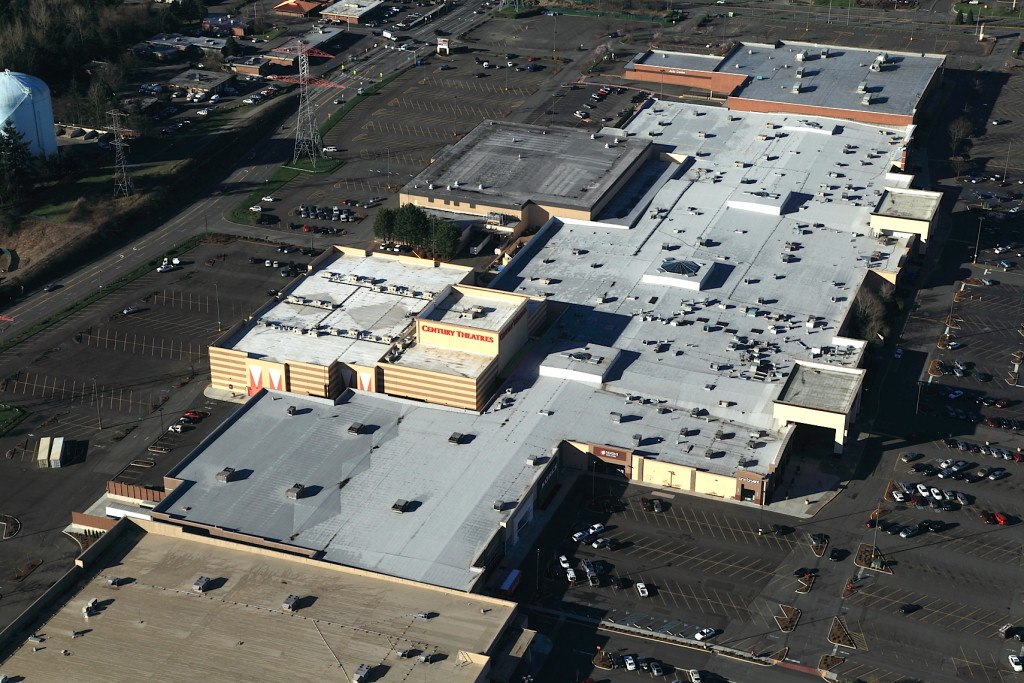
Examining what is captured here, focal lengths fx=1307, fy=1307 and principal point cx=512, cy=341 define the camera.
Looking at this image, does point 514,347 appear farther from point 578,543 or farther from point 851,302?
point 851,302

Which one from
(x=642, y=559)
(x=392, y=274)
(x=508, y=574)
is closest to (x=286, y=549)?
(x=508, y=574)

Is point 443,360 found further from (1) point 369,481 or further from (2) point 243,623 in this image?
(2) point 243,623

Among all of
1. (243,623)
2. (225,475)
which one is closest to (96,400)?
(225,475)

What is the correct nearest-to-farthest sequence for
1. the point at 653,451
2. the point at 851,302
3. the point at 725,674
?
1. the point at 725,674
2. the point at 653,451
3. the point at 851,302

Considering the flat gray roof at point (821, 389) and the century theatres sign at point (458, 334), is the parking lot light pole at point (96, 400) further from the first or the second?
the flat gray roof at point (821, 389)

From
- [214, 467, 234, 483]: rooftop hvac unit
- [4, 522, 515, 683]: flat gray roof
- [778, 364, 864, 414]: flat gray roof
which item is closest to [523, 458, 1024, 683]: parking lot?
[778, 364, 864, 414]: flat gray roof

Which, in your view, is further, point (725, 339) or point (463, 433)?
point (725, 339)

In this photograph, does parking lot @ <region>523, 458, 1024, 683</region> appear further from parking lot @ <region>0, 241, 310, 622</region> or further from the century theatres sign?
parking lot @ <region>0, 241, 310, 622</region>

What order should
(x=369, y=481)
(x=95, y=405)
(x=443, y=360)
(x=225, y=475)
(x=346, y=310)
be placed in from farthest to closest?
(x=346, y=310) → (x=95, y=405) → (x=443, y=360) → (x=369, y=481) → (x=225, y=475)
